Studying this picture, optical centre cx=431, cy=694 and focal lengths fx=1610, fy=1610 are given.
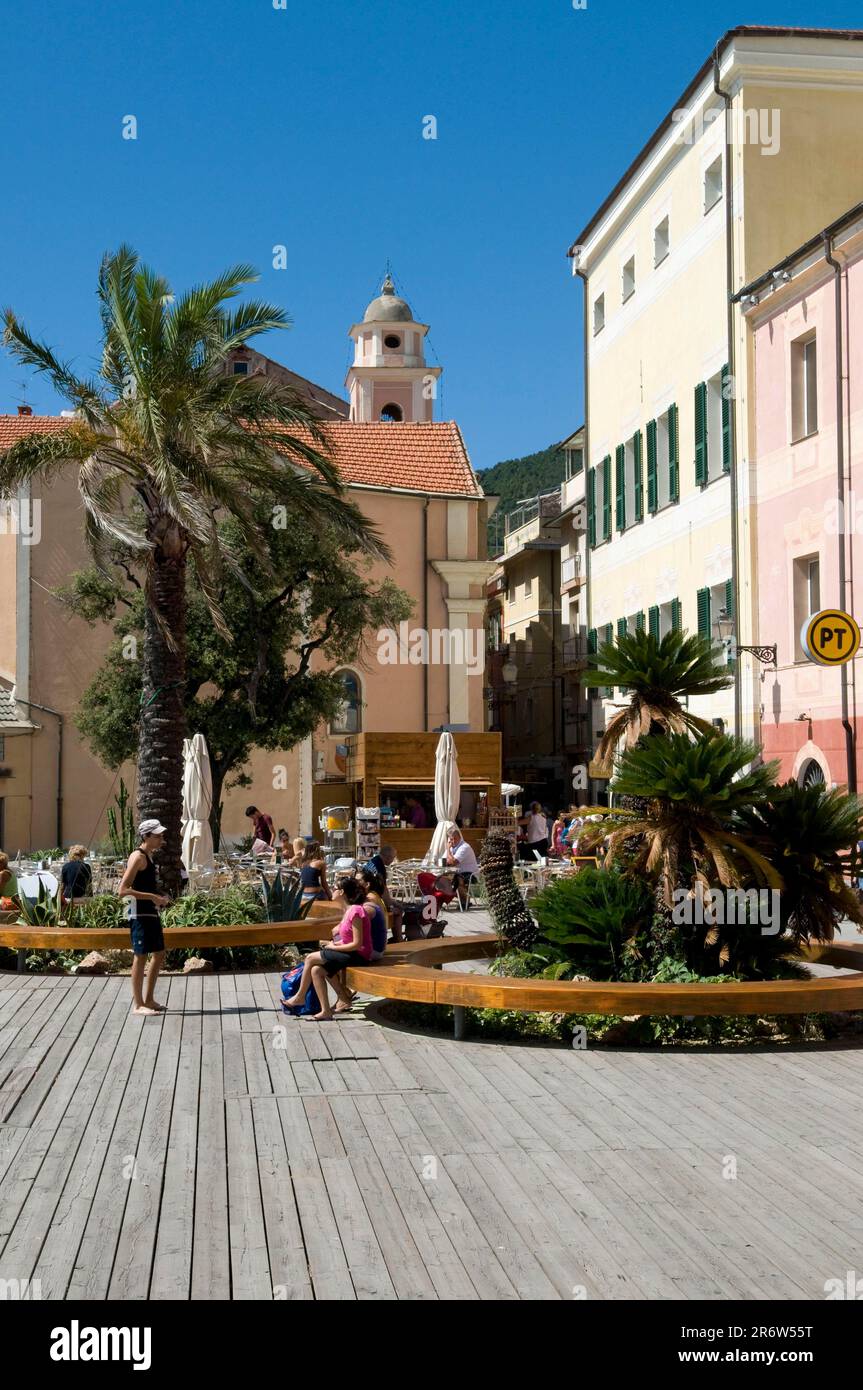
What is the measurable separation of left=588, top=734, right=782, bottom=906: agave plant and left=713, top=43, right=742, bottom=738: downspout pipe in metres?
15.6

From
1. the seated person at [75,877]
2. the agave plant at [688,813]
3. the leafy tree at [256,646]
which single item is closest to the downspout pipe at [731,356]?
the leafy tree at [256,646]

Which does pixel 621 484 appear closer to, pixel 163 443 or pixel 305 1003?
pixel 163 443

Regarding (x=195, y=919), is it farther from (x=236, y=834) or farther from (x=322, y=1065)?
(x=236, y=834)

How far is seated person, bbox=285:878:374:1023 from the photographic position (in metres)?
13.0

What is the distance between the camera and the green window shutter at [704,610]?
30344mm

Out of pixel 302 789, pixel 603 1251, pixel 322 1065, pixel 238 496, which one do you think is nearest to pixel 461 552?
pixel 302 789

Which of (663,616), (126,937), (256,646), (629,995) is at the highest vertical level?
(663,616)

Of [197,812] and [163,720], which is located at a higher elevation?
[163,720]

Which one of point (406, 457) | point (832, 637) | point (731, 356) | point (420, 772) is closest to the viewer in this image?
point (832, 637)

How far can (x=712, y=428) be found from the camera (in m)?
30.2

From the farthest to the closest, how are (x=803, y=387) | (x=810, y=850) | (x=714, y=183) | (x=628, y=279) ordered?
(x=628, y=279) → (x=714, y=183) → (x=803, y=387) → (x=810, y=850)

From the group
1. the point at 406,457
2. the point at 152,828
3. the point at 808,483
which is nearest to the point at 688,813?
the point at 152,828

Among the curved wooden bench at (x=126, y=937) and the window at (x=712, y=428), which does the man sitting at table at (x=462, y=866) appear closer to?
the curved wooden bench at (x=126, y=937)

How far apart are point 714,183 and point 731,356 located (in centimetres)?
412
